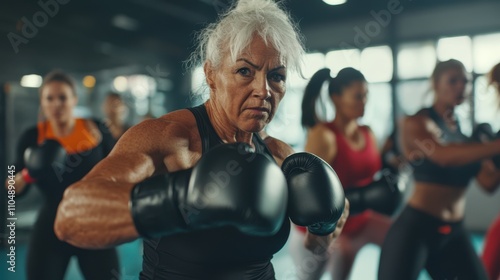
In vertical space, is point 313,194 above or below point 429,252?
above

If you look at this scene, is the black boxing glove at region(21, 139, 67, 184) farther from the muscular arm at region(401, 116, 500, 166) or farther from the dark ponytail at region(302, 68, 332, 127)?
the muscular arm at region(401, 116, 500, 166)

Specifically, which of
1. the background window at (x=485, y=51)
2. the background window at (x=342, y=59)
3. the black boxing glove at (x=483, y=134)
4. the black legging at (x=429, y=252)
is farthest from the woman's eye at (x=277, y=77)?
the background window at (x=342, y=59)

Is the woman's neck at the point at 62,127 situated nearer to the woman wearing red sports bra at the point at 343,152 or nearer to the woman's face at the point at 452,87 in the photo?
the woman wearing red sports bra at the point at 343,152

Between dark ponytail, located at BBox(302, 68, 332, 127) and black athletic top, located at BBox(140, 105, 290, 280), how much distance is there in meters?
1.32

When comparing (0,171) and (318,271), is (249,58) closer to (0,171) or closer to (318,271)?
(318,271)

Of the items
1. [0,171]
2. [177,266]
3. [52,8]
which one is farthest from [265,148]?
[52,8]

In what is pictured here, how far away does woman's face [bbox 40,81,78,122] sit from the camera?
85.1 inches

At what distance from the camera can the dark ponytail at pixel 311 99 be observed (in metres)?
2.31

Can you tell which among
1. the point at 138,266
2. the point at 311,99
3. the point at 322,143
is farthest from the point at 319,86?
the point at 138,266

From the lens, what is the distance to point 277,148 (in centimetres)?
131

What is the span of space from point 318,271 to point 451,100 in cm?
107

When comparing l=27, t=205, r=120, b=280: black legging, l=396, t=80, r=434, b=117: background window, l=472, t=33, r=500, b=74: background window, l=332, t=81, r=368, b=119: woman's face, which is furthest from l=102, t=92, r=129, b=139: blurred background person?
l=472, t=33, r=500, b=74: background window

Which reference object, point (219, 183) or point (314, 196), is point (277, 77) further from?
point (219, 183)

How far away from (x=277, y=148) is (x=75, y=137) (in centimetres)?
141
